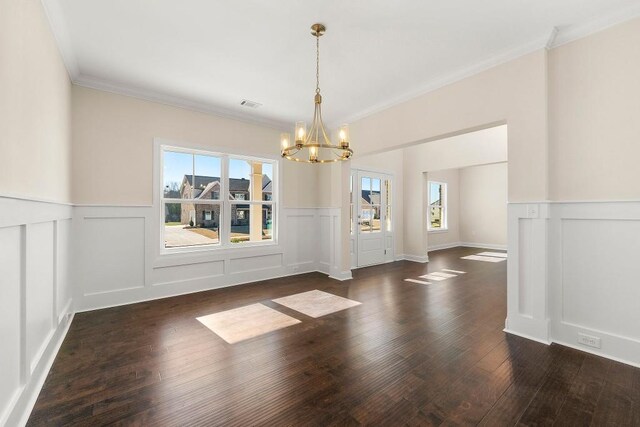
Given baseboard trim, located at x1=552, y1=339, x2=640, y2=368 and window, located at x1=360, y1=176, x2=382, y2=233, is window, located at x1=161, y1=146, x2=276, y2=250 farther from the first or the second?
baseboard trim, located at x1=552, y1=339, x2=640, y2=368

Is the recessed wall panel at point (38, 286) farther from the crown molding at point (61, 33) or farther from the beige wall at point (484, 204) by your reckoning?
the beige wall at point (484, 204)

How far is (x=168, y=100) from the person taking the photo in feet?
13.3

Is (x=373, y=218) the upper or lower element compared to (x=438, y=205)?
lower

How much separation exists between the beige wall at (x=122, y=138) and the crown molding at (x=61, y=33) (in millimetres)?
435

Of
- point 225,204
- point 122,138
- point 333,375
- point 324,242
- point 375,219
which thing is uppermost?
point 122,138

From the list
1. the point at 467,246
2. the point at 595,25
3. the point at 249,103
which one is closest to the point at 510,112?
the point at 595,25

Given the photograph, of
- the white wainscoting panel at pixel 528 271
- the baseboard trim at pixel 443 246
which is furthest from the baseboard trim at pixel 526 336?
the baseboard trim at pixel 443 246

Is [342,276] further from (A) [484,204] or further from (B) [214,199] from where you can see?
(A) [484,204]

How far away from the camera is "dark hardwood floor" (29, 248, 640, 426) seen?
1733 mm

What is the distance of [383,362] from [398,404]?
51cm

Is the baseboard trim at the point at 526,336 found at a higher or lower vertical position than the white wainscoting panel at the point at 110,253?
lower

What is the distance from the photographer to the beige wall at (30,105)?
1.57 metres

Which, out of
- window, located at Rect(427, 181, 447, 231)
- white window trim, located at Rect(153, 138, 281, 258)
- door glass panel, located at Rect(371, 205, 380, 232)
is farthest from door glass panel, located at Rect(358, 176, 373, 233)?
window, located at Rect(427, 181, 447, 231)

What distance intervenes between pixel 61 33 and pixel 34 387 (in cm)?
291
